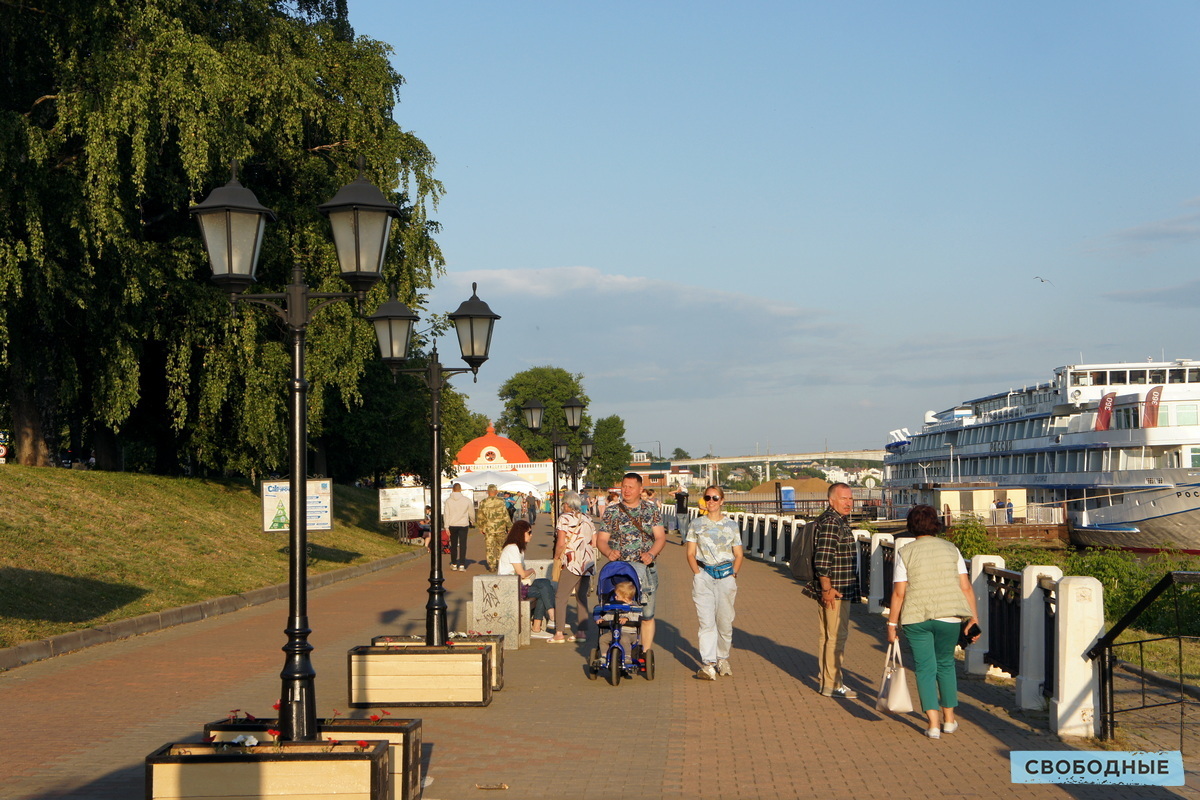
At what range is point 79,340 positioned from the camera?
22469 millimetres

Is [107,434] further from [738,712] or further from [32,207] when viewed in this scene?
[738,712]

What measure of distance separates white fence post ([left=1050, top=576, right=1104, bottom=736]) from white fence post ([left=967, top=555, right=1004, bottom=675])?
260 cm

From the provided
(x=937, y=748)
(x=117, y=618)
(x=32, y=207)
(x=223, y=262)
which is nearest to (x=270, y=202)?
(x=32, y=207)

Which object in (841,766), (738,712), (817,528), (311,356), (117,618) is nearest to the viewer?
(841,766)

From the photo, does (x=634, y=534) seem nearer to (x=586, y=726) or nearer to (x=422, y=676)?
(x=422, y=676)

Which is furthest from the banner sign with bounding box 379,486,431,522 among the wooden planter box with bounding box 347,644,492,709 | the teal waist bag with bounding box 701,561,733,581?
the wooden planter box with bounding box 347,644,492,709

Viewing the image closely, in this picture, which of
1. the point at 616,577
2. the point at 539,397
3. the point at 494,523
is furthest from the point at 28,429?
the point at 539,397

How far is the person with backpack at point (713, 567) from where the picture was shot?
10.7m

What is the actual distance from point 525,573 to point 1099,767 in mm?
7896

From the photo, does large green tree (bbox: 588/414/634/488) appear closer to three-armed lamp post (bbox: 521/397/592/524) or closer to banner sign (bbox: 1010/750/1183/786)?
three-armed lamp post (bbox: 521/397/592/524)

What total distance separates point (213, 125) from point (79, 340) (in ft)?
17.5

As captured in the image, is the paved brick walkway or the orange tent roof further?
the orange tent roof

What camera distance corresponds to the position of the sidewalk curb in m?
12.1

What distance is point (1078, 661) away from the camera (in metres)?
8.18
